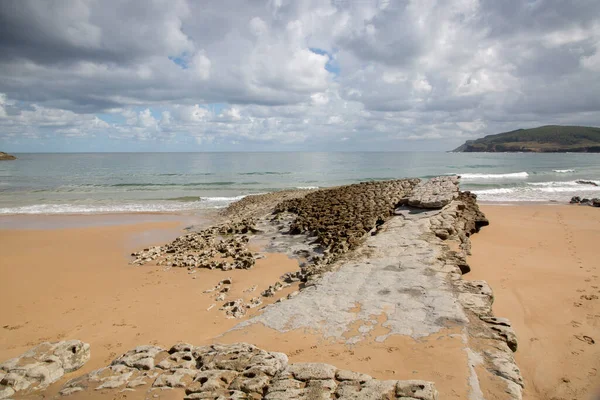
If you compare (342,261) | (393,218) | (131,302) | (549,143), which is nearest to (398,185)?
(393,218)

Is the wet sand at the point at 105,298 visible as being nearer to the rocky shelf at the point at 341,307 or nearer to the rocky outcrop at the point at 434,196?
the rocky shelf at the point at 341,307

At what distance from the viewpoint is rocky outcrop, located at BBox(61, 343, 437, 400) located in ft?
11.3

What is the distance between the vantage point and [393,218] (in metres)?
11.4

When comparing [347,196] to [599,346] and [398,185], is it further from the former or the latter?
[599,346]

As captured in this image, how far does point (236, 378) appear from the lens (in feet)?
12.7

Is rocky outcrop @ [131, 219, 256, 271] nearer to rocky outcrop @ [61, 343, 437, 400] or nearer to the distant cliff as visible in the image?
rocky outcrop @ [61, 343, 437, 400]

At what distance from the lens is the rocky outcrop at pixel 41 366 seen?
3914 mm

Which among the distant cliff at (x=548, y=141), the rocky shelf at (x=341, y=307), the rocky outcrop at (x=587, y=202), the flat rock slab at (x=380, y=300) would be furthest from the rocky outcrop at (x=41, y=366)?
the distant cliff at (x=548, y=141)

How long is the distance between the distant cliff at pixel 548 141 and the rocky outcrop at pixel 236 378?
6002 inches

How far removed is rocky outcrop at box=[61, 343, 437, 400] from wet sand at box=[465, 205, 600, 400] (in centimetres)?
229

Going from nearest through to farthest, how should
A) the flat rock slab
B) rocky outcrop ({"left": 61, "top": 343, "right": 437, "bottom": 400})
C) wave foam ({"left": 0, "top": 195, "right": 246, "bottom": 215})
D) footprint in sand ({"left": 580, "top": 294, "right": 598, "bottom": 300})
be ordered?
rocky outcrop ({"left": 61, "top": 343, "right": 437, "bottom": 400})
the flat rock slab
footprint in sand ({"left": 580, "top": 294, "right": 598, "bottom": 300})
wave foam ({"left": 0, "top": 195, "right": 246, "bottom": 215})

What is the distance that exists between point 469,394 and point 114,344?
527cm

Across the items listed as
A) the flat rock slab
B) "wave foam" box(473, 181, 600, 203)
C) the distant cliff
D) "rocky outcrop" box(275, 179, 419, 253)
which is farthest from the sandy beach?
the distant cliff

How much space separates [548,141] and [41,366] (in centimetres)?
17929
